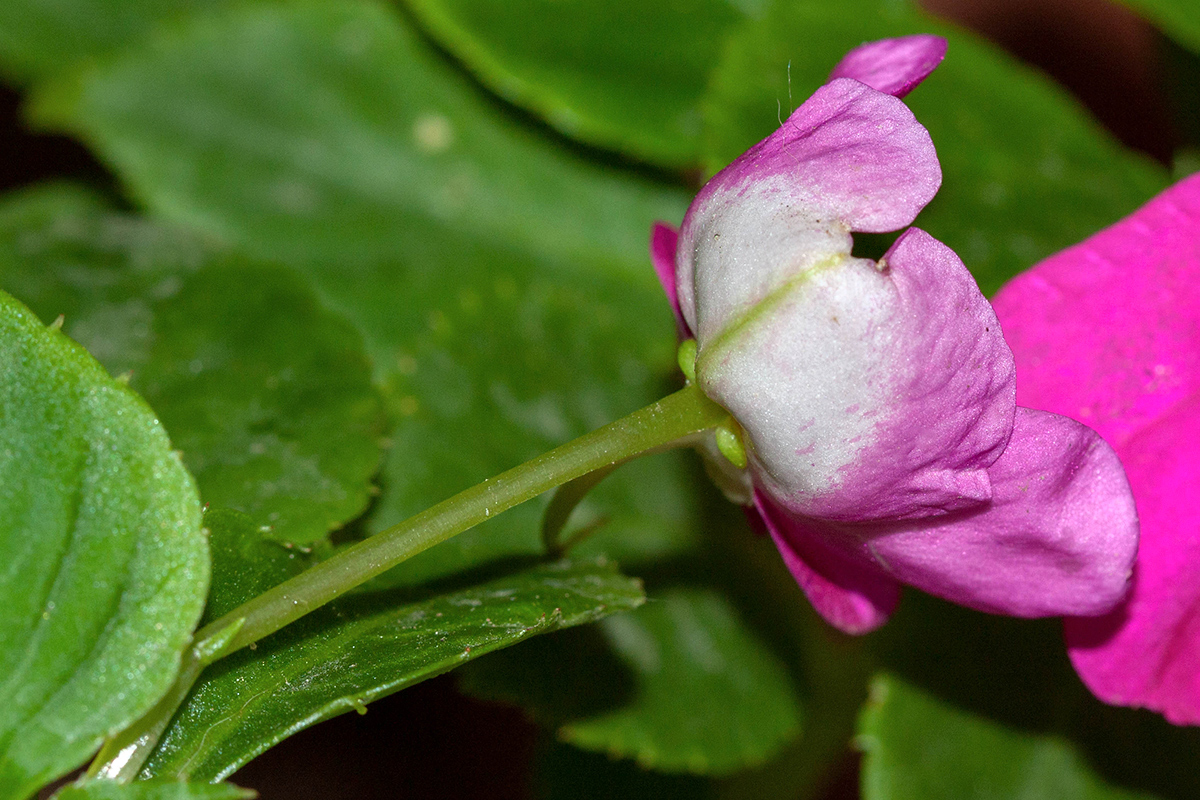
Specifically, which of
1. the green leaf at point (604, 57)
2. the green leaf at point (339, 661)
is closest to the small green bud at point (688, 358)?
the green leaf at point (339, 661)

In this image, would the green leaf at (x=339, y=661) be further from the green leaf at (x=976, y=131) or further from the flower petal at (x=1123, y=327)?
→ the green leaf at (x=976, y=131)

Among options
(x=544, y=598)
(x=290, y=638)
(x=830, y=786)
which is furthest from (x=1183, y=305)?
(x=830, y=786)

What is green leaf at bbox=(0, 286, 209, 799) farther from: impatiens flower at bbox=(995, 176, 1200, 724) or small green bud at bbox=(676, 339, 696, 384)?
impatiens flower at bbox=(995, 176, 1200, 724)

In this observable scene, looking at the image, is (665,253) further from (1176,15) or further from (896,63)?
(1176,15)

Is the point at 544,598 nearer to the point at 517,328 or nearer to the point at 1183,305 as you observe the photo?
the point at 1183,305

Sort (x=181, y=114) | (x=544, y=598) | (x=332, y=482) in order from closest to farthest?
(x=544, y=598) < (x=332, y=482) < (x=181, y=114)

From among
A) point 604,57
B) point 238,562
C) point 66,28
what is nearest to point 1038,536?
point 238,562

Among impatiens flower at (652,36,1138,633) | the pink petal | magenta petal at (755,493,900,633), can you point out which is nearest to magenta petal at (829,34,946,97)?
impatiens flower at (652,36,1138,633)
